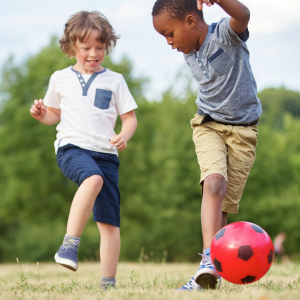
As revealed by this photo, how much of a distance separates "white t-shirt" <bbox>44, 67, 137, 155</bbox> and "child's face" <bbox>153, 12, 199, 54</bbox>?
0.68m

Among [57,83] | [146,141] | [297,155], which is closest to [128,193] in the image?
[146,141]

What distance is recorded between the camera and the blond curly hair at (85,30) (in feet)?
12.1

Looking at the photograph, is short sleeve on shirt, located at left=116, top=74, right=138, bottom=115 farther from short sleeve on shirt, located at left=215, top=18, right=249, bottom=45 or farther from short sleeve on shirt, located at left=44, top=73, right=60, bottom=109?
short sleeve on shirt, located at left=215, top=18, right=249, bottom=45

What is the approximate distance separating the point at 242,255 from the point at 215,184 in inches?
27.2

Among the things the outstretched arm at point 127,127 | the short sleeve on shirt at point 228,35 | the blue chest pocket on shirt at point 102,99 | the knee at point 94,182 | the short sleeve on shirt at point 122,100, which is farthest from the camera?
the short sleeve on shirt at point 122,100

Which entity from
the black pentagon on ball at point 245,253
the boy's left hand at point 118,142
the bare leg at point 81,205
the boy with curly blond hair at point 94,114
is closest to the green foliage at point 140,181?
the boy with curly blond hair at point 94,114

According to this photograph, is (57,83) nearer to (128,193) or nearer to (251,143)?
(251,143)

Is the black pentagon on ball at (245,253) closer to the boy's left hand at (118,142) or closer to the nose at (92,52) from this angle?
the boy's left hand at (118,142)

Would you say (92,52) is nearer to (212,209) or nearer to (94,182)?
(94,182)

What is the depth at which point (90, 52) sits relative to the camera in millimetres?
3703

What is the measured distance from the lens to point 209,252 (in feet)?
10.3

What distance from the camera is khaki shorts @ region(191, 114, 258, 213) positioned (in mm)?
3525

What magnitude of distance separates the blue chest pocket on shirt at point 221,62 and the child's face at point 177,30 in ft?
0.71

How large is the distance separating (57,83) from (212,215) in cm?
193
